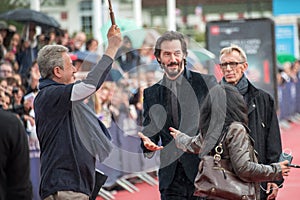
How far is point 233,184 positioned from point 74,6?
41817mm

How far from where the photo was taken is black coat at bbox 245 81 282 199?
7.31 meters

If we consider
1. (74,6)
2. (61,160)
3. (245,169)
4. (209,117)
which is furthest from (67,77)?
(74,6)

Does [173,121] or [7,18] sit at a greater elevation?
[7,18]

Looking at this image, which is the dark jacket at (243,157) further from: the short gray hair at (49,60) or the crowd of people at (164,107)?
the short gray hair at (49,60)

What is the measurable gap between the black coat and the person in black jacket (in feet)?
8.71

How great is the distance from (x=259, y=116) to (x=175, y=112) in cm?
78

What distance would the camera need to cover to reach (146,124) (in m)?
7.25

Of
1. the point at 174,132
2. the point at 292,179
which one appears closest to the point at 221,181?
the point at 174,132

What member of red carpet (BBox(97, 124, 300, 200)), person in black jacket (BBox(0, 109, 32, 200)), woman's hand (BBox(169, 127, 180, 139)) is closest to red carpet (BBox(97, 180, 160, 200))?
red carpet (BBox(97, 124, 300, 200))

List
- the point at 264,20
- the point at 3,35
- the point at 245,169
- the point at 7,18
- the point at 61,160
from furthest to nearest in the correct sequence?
the point at 264,20
the point at 7,18
the point at 3,35
the point at 61,160
the point at 245,169

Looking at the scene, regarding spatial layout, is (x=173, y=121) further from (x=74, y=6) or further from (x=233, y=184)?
(x=74, y=6)

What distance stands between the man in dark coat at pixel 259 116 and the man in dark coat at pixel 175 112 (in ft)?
1.39

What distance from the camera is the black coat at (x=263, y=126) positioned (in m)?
7.31

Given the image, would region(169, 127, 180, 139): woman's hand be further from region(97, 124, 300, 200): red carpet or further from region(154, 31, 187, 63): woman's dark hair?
region(97, 124, 300, 200): red carpet
